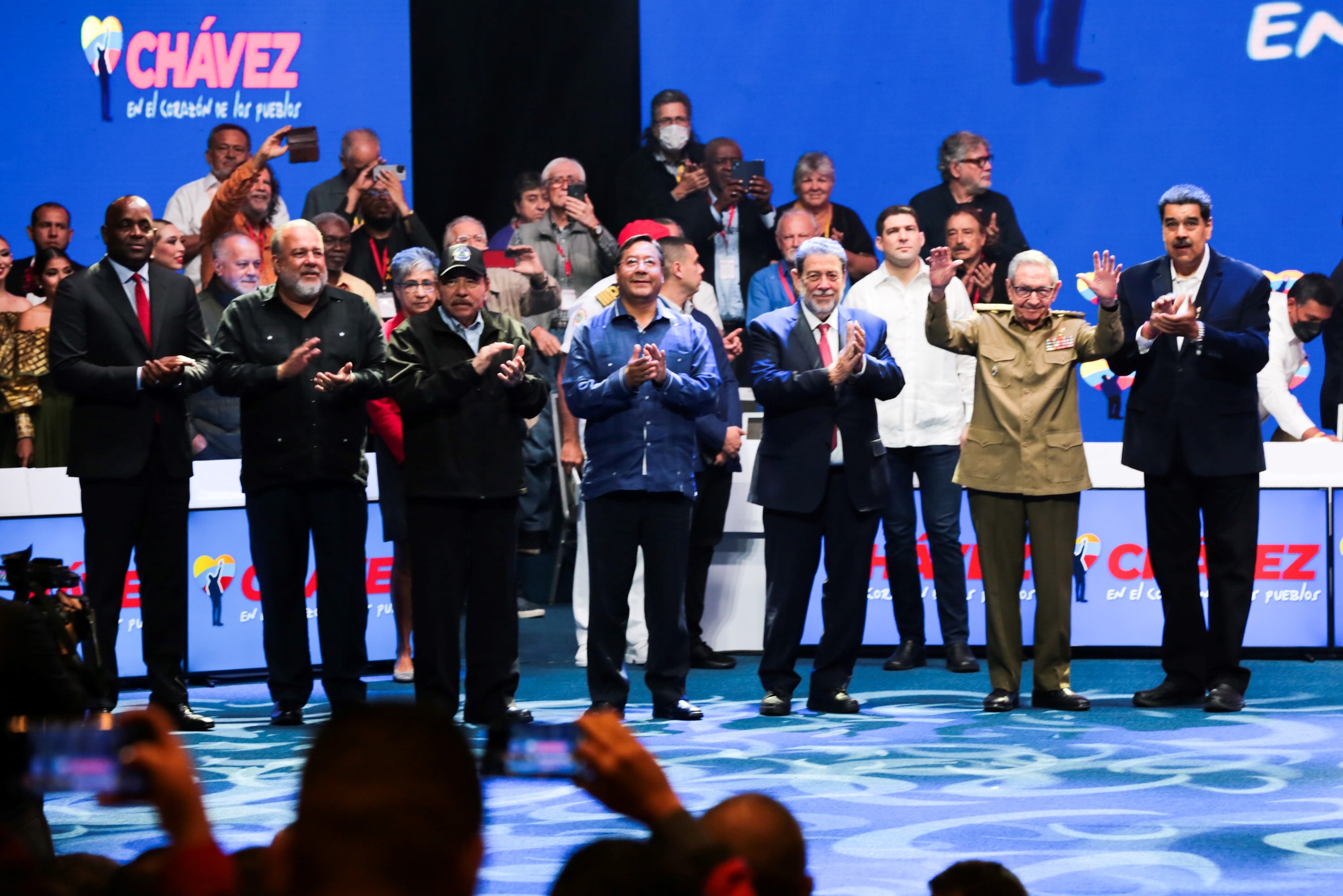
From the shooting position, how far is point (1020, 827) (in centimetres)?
403

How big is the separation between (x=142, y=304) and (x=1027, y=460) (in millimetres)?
3247

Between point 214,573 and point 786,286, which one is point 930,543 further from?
point 214,573

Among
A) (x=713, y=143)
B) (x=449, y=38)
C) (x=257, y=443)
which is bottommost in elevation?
(x=257, y=443)

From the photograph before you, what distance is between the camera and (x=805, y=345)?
5902mm

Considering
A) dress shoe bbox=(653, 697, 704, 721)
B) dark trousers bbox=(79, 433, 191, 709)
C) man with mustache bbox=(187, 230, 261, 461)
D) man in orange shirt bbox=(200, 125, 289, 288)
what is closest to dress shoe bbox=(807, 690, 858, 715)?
dress shoe bbox=(653, 697, 704, 721)

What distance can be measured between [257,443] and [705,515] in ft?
6.80

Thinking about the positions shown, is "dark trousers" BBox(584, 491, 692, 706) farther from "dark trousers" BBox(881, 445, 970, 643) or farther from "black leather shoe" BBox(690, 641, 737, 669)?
"dark trousers" BBox(881, 445, 970, 643)

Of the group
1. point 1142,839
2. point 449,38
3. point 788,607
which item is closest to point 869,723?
point 788,607

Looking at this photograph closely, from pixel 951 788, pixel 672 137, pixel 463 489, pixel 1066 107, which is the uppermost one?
pixel 1066 107

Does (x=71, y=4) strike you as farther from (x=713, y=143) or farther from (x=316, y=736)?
(x=316, y=736)

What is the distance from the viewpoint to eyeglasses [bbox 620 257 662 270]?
225 inches

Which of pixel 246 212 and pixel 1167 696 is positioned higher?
pixel 246 212

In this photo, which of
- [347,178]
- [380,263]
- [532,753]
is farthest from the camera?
[347,178]

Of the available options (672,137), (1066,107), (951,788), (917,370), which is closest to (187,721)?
(951,788)
